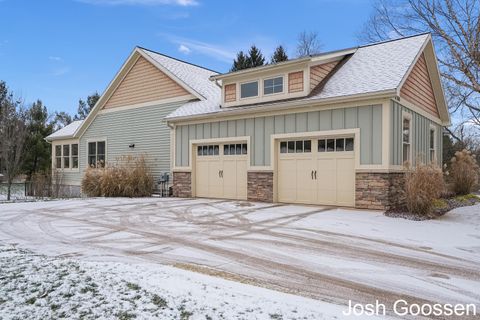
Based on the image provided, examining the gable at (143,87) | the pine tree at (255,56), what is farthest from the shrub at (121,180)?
the pine tree at (255,56)

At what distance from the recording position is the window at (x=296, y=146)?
1094cm

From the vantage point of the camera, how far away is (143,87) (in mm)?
16922

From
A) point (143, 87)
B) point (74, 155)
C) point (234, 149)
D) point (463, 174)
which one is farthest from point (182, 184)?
point (463, 174)

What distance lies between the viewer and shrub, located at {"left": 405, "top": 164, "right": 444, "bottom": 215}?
845cm

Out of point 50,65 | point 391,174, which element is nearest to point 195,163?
point 391,174

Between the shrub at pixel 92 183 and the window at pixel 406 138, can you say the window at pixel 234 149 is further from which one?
the shrub at pixel 92 183

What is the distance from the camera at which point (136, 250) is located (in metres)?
5.45

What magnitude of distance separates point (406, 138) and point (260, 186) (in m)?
4.81

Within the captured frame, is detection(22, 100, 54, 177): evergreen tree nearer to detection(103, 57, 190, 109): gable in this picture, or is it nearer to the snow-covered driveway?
detection(103, 57, 190, 109): gable

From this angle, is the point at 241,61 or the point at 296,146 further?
the point at 241,61

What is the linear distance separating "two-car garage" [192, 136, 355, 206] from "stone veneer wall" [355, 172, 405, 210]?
0.32m

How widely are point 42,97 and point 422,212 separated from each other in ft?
119

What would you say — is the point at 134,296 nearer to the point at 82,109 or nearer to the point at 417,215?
the point at 417,215

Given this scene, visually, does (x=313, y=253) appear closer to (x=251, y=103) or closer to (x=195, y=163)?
(x=251, y=103)
